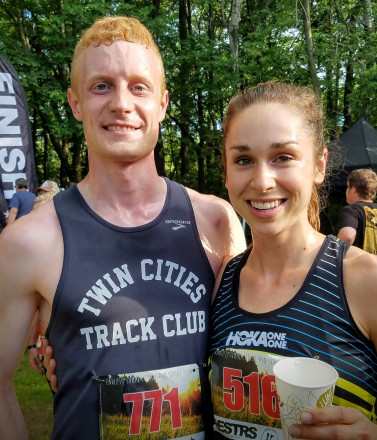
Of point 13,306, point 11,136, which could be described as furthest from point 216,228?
point 11,136

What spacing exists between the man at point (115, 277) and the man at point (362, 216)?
2932mm

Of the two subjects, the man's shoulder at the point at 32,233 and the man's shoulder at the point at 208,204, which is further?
the man's shoulder at the point at 208,204

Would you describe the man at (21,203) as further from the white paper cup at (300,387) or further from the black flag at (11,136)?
the white paper cup at (300,387)

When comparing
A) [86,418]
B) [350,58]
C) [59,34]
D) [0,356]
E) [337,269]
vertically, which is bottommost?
[86,418]

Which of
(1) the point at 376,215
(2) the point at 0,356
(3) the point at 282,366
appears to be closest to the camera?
(3) the point at 282,366

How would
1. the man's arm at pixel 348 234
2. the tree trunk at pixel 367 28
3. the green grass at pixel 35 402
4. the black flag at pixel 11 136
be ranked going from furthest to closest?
the tree trunk at pixel 367 28, the black flag at pixel 11 136, the man's arm at pixel 348 234, the green grass at pixel 35 402

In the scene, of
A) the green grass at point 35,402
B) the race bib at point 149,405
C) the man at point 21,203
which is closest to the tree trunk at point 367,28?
the man at point 21,203

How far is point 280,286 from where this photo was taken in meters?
1.52

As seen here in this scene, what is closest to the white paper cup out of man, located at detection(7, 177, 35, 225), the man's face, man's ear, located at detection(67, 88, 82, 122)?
the man's face

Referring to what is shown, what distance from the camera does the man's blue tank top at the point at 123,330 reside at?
150 cm

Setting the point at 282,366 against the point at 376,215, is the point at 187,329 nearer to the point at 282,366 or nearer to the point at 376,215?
the point at 282,366

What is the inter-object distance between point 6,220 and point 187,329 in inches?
A: 230

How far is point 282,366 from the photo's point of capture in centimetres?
121

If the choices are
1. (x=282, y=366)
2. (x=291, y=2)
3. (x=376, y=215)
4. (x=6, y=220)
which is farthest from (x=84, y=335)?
(x=291, y=2)
